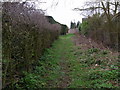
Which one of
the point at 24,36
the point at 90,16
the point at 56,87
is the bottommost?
the point at 56,87

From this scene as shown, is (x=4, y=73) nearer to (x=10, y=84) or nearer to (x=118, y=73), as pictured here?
(x=10, y=84)

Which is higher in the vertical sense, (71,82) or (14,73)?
(14,73)

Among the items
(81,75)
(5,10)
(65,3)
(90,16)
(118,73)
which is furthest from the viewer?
(90,16)

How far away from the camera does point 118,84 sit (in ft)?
14.8

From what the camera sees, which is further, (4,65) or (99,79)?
(99,79)

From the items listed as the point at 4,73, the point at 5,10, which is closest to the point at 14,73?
the point at 4,73

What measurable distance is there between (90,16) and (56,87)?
13441 mm

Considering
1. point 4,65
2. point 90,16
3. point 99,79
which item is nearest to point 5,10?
point 4,65

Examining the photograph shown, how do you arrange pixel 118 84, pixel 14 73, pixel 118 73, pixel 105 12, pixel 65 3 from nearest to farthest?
pixel 65 3 → pixel 14 73 → pixel 118 84 → pixel 118 73 → pixel 105 12

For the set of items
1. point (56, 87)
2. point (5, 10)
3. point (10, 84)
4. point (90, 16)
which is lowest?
point (56, 87)

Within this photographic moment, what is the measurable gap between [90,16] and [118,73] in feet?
40.8

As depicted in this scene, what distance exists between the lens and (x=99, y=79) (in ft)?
16.6

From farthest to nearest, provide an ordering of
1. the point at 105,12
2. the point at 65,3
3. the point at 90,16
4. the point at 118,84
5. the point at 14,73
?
the point at 90,16
the point at 105,12
the point at 118,84
the point at 14,73
the point at 65,3

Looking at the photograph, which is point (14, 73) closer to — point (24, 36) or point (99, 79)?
point (24, 36)
